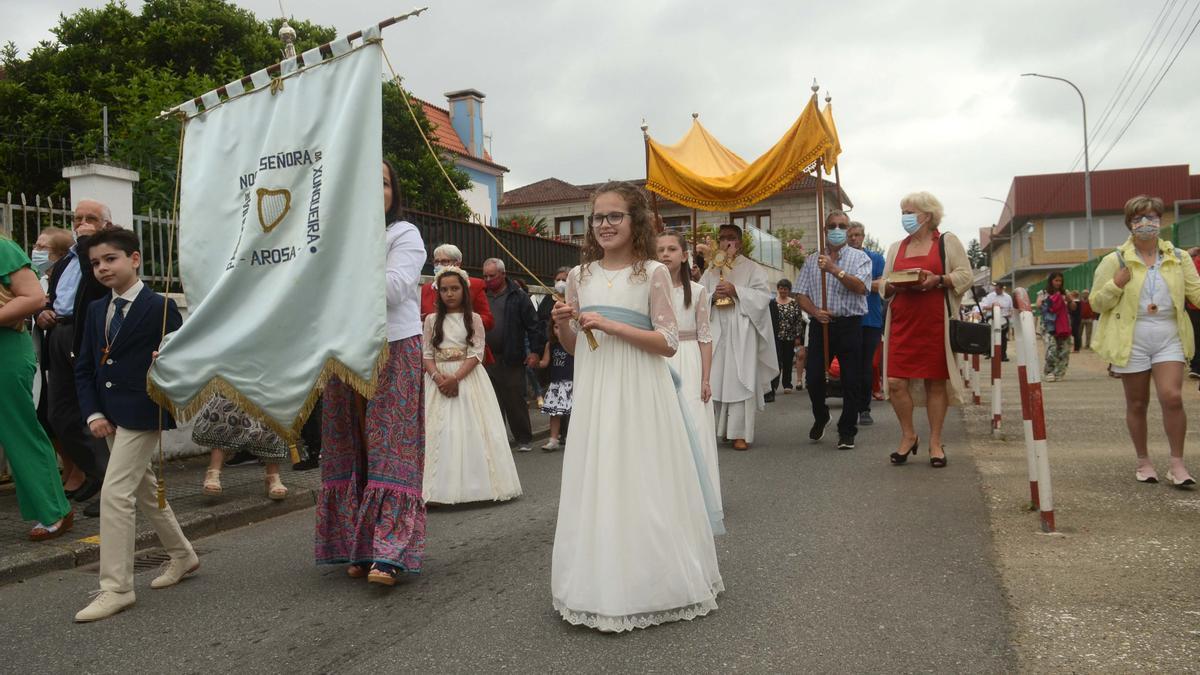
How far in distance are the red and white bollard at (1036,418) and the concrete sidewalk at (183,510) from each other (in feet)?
16.9

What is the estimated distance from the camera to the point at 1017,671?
3.53m

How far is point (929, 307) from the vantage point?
8148 mm

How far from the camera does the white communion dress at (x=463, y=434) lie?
750cm

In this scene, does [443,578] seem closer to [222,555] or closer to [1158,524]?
[222,555]

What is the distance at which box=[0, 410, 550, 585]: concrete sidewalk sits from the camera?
19.2 ft

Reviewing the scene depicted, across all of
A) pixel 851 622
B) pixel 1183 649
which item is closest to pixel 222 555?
pixel 851 622

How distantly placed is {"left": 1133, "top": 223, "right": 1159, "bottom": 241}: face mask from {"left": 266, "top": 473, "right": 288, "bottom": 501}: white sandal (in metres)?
6.45

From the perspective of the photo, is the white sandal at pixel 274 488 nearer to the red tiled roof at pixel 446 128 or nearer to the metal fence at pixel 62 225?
the metal fence at pixel 62 225

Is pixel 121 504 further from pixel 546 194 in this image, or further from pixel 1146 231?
pixel 546 194

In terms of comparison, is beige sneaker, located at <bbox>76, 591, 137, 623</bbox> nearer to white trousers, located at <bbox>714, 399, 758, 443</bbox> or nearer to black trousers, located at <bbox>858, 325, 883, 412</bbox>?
white trousers, located at <bbox>714, 399, 758, 443</bbox>

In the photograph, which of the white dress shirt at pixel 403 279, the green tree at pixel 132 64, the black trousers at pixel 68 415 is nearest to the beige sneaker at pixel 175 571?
the white dress shirt at pixel 403 279

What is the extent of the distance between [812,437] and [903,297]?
223 centimetres

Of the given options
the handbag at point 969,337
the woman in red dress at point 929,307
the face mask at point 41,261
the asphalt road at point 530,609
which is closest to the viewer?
the asphalt road at point 530,609

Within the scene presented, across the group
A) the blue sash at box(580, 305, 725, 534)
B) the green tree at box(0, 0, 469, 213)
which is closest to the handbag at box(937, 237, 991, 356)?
the blue sash at box(580, 305, 725, 534)
